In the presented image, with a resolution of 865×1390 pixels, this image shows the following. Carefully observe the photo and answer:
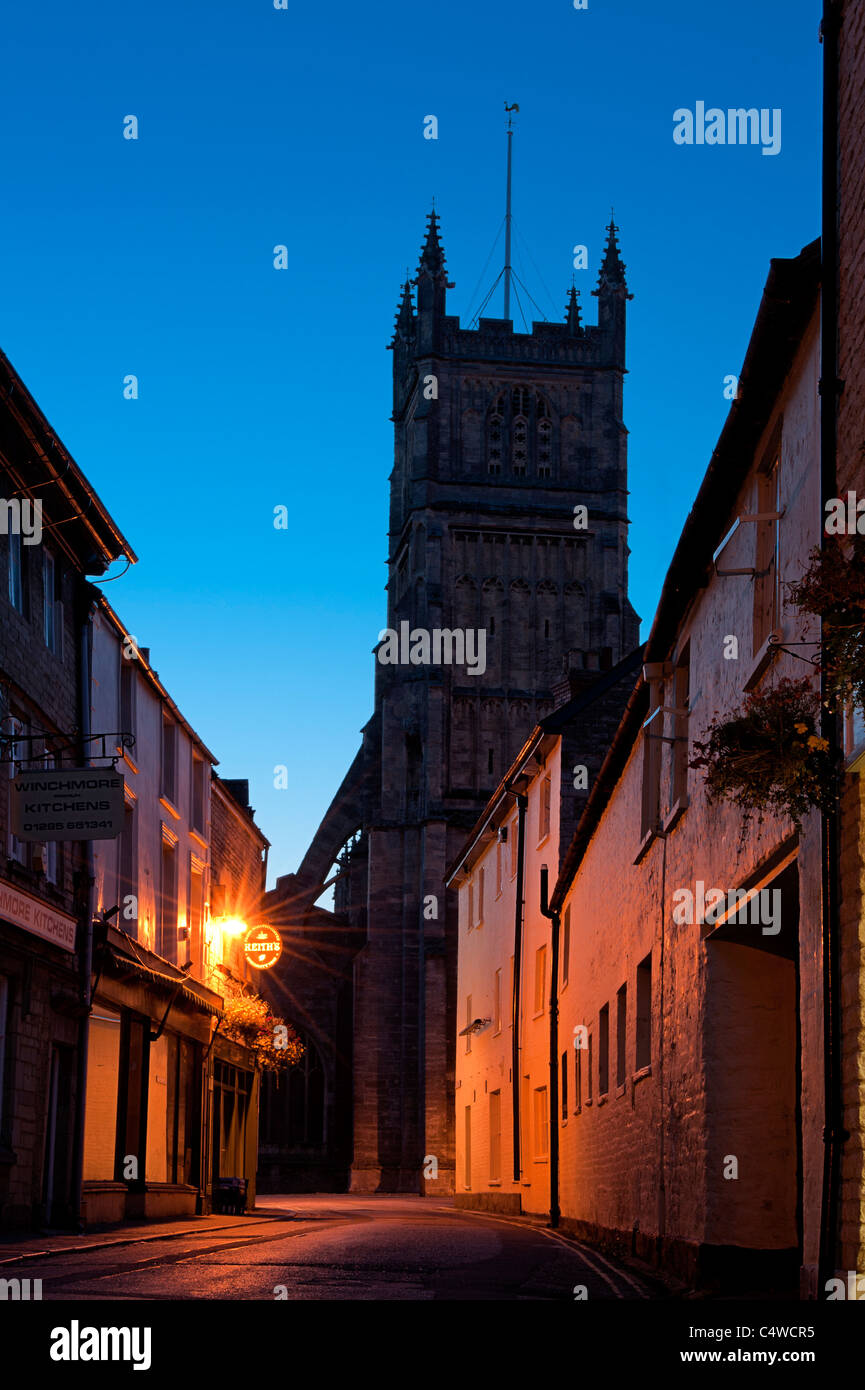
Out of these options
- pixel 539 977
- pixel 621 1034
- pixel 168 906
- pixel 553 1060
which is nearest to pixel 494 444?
pixel 539 977

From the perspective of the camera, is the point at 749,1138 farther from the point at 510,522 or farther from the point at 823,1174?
the point at 510,522

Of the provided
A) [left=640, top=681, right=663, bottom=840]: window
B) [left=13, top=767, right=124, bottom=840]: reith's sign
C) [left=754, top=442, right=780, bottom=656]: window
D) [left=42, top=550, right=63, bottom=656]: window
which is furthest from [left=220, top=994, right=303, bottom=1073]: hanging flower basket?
[left=754, top=442, right=780, bottom=656]: window

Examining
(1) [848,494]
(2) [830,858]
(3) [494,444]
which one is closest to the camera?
(1) [848,494]

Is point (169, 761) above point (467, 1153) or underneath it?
above

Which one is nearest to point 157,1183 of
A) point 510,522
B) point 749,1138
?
point 749,1138

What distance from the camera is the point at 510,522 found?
76438 millimetres

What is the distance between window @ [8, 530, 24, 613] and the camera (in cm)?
1938

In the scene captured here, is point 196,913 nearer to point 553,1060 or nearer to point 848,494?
point 553,1060

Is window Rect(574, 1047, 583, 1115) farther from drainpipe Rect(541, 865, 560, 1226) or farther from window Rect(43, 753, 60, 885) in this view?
window Rect(43, 753, 60, 885)

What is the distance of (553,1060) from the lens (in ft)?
96.9

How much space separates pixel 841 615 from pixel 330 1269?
308 inches

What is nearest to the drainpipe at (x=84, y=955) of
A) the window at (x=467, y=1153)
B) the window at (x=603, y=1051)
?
the window at (x=603, y=1051)

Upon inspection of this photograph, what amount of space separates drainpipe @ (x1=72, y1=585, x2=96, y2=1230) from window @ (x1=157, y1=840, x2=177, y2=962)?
550 centimetres
